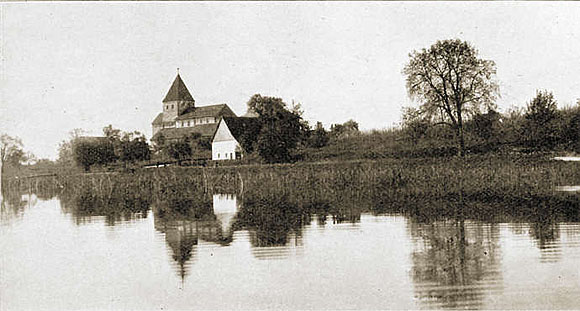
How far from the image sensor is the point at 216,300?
19.4 feet

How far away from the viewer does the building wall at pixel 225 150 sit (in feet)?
88.7

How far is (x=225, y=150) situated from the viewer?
91.8 feet

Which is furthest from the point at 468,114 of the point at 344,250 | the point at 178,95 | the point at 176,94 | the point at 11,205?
the point at 11,205

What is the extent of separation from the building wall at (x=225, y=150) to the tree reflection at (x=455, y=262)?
18.1m

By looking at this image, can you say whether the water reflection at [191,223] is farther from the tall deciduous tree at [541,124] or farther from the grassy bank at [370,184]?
the tall deciduous tree at [541,124]

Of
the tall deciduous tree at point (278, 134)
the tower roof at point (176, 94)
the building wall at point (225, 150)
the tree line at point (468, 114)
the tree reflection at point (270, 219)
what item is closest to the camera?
the tree reflection at point (270, 219)

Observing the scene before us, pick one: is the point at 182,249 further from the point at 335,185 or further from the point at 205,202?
the point at 335,185

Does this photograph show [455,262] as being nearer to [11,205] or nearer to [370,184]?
[370,184]

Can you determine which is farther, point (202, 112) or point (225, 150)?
point (202, 112)

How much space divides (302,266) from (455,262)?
7.16 feet

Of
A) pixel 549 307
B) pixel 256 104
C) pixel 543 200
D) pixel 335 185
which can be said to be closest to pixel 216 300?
pixel 549 307

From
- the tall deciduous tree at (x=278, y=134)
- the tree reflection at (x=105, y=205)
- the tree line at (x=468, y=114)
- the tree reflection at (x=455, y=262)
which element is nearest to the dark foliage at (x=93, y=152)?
the tree reflection at (x=105, y=205)

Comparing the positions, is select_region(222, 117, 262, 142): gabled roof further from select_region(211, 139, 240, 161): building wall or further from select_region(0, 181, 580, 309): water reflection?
select_region(0, 181, 580, 309): water reflection

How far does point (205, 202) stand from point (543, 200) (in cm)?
1035
